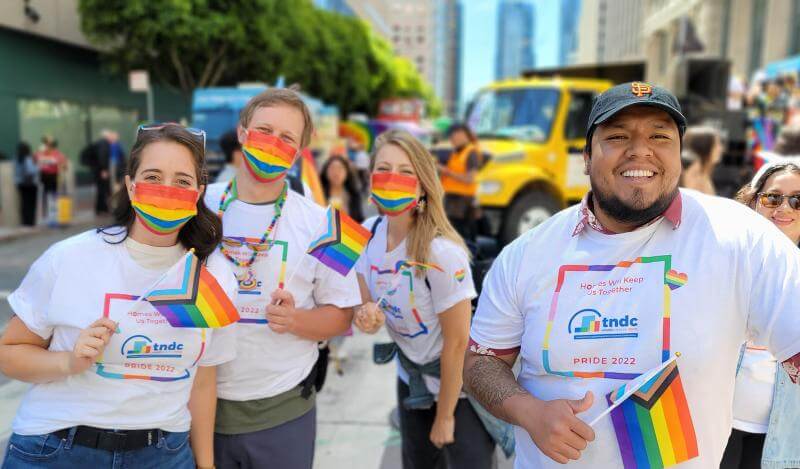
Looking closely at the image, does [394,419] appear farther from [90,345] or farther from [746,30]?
[746,30]

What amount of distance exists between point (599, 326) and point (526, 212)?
7371mm

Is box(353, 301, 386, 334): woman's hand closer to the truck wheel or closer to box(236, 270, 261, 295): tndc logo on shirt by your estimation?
box(236, 270, 261, 295): tndc logo on shirt

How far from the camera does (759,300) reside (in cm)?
138

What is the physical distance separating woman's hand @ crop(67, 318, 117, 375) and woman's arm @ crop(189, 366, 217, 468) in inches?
14.1

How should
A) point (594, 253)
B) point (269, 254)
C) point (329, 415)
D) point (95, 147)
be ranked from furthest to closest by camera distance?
point (95, 147), point (329, 415), point (269, 254), point (594, 253)

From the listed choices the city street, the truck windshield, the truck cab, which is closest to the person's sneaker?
the city street

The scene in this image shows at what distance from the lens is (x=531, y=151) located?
8.74 metres

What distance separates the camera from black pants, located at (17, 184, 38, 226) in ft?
40.4

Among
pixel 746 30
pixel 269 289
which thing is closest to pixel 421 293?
pixel 269 289

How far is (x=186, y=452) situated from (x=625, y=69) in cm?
1059

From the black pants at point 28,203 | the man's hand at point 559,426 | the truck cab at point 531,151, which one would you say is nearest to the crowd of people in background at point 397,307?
the man's hand at point 559,426

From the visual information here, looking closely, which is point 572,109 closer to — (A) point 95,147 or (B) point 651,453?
(B) point 651,453

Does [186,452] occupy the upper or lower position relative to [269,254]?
lower

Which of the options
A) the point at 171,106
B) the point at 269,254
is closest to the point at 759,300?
the point at 269,254
